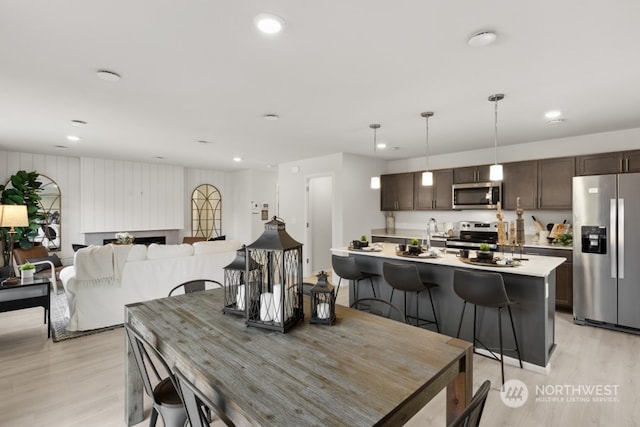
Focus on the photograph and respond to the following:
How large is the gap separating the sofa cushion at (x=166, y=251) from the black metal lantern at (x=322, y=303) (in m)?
3.14

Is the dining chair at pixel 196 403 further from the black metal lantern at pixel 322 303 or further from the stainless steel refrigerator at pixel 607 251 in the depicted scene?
the stainless steel refrigerator at pixel 607 251

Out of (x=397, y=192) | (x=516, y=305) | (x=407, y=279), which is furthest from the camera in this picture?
(x=397, y=192)

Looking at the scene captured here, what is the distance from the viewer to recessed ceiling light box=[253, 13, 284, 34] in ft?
5.84

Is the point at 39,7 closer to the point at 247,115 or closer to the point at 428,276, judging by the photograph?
the point at 247,115

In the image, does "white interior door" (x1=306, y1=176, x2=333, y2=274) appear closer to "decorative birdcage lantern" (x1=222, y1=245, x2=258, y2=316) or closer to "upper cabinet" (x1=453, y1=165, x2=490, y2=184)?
"upper cabinet" (x1=453, y1=165, x2=490, y2=184)

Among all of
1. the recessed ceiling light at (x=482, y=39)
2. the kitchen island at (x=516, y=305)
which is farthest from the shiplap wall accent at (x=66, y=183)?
the recessed ceiling light at (x=482, y=39)

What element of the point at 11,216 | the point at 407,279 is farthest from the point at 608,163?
the point at 11,216

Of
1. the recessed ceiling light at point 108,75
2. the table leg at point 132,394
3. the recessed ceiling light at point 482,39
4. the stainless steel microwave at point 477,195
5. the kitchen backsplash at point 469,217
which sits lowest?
the table leg at point 132,394

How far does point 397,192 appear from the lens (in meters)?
6.29

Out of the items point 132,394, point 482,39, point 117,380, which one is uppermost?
point 482,39

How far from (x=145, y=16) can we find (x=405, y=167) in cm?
547

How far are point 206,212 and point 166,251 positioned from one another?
4908 mm

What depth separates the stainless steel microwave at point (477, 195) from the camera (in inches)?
197

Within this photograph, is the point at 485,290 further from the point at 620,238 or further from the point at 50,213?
the point at 50,213
